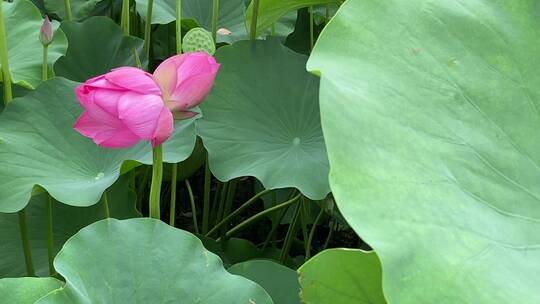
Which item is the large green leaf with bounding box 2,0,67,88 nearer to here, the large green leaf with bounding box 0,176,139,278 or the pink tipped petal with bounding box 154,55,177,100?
the large green leaf with bounding box 0,176,139,278

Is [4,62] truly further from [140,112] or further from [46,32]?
[140,112]

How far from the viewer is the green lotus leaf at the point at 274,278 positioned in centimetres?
107

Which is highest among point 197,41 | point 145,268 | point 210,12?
point 197,41

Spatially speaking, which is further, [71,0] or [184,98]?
[71,0]

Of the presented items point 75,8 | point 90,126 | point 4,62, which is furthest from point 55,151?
point 75,8

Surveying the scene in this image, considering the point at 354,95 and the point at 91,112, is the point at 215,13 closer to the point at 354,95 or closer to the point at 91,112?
the point at 91,112

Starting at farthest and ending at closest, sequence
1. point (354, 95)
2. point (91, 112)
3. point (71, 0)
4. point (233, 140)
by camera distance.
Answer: point (71, 0)
point (233, 140)
point (91, 112)
point (354, 95)

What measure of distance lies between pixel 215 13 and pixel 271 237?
1.78 ft

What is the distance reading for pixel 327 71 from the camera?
75 centimetres

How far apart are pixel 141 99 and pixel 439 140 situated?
309mm

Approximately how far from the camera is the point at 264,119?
53.6 inches

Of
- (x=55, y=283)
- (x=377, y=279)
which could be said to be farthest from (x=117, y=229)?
(x=377, y=279)

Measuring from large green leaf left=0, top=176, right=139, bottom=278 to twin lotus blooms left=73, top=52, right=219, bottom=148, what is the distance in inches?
18.9

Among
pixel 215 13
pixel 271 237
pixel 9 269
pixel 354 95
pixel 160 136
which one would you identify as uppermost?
pixel 354 95
